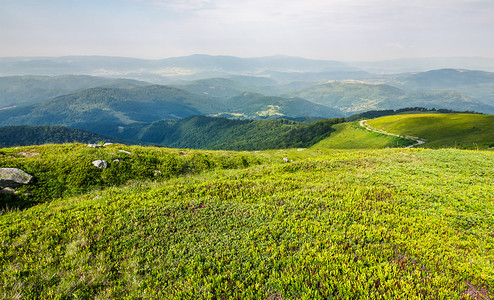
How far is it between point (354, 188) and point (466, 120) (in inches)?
4098

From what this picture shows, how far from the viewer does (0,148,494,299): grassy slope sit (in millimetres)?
5500

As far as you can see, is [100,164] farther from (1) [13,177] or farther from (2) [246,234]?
(2) [246,234]

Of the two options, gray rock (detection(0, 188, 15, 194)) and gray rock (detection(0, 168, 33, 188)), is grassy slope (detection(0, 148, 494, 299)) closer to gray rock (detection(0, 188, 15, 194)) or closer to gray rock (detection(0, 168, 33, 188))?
gray rock (detection(0, 188, 15, 194))

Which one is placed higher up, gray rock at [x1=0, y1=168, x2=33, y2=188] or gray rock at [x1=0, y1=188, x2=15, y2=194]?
gray rock at [x1=0, y1=168, x2=33, y2=188]

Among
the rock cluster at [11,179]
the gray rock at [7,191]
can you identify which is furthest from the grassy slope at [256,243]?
the rock cluster at [11,179]

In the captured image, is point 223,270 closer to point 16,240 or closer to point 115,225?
point 115,225

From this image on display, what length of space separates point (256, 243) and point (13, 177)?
1380 cm

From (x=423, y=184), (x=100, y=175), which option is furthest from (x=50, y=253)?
(x=423, y=184)

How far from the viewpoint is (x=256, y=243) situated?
23.8ft

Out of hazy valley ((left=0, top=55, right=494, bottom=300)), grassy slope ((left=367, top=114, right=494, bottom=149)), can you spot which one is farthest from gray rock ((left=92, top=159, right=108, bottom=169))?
grassy slope ((left=367, top=114, right=494, bottom=149))

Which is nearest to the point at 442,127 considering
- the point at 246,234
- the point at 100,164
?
the point at 246,234

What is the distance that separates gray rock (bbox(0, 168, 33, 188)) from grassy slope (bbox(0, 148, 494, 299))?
3075 mm

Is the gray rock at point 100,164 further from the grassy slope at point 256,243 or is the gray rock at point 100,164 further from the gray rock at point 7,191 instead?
the gray rock at point 7,191

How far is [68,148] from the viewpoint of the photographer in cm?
1711
